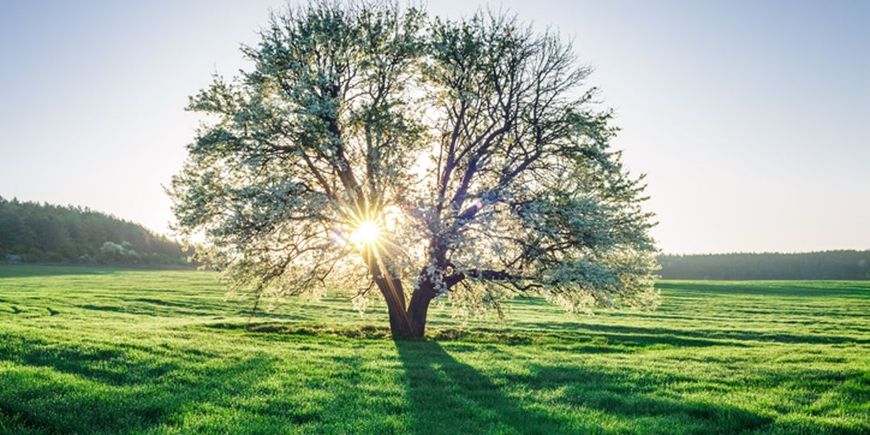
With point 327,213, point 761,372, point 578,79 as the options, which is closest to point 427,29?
point 578,79

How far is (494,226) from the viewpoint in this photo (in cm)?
2203

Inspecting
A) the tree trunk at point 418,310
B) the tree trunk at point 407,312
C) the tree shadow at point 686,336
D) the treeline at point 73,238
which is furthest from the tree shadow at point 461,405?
A: the treeline at point 73,238

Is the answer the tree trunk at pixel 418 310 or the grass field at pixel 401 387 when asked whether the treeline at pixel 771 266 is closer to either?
the tree trunk at pixel 418 310

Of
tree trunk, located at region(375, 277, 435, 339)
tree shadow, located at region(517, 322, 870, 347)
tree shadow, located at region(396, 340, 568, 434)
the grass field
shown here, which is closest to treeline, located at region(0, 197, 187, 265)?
tree shadow, located at region(517, 322, 870, 347)

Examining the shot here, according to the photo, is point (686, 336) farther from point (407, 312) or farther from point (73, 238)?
point (73, 238)

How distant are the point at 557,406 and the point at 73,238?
175198 mm

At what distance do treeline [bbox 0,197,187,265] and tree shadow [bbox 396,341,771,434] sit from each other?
457ft

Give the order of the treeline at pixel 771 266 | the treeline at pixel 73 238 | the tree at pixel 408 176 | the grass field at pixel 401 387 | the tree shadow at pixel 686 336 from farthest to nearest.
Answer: the treeline at pixel 771 266
the treeline at pixel 73 238
the tree shadow at pixel 686 336
the tree at pixel 408 176
the grass field at pixel 401 387

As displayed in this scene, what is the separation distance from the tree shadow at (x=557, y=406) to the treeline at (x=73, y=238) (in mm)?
139356

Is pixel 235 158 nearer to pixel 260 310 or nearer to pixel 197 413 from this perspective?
pixel 197 413

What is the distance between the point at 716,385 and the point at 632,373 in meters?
2.43

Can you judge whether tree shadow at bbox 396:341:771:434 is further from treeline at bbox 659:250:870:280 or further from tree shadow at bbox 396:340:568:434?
treeline at bbox 659:250:870:280

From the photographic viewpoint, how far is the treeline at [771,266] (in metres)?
156

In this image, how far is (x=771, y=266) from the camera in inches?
6427
